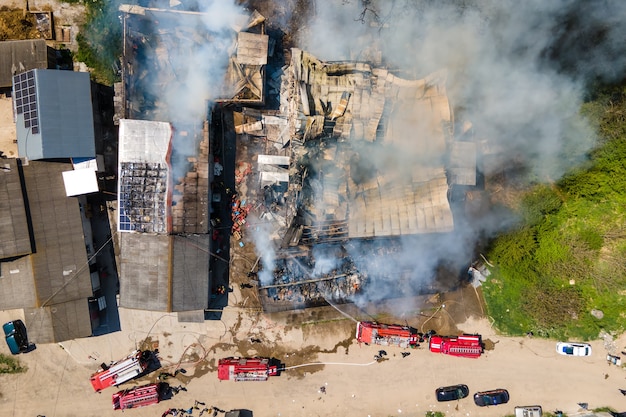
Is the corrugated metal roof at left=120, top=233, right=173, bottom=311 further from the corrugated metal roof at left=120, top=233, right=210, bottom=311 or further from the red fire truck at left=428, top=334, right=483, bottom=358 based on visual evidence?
the red fire truck at left=428, top=334, right=483, bottom=358

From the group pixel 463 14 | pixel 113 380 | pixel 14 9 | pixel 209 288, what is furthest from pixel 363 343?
pixel 14 9

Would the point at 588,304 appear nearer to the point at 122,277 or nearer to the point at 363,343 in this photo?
the point at 363,343

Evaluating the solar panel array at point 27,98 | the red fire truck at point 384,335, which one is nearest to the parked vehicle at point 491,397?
the red fire truck at point 384,335

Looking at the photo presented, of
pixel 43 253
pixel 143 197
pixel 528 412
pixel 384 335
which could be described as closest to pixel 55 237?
pixel 43 253

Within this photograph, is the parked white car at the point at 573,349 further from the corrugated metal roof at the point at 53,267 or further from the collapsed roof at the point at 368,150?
the corrugated metal roof at the point at 53,267

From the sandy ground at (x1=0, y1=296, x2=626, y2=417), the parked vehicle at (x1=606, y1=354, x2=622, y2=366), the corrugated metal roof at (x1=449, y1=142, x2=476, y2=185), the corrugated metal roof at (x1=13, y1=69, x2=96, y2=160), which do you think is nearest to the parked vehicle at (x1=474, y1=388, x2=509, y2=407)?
the sandy ground at (x1=0, y1=296, x2=626, y2=417)

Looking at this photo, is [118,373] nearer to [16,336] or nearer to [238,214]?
[16,336]
